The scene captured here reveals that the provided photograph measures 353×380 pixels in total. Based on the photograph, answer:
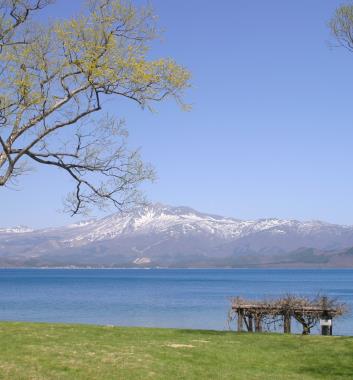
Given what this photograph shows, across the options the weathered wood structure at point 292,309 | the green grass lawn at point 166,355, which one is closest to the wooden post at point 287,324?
the weathered wood structure at point 292,309

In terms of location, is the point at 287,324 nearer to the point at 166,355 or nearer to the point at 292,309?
the point at 292,309

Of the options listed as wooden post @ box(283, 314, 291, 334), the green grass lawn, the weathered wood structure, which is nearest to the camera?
the green grass lawn

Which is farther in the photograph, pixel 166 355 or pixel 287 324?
pixel 287 324

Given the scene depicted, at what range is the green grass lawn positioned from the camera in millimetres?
15328

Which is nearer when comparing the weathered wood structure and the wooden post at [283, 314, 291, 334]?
the weathered wood structure

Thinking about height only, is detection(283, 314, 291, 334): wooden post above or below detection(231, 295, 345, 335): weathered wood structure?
below

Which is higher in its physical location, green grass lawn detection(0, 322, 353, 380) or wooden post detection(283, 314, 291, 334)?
green grass lawn detection(0, 322, 353, 380)

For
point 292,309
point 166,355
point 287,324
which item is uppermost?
point 166,355

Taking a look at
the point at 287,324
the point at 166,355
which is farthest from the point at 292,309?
the point at 166,355

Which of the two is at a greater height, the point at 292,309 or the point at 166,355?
the point at 166,355

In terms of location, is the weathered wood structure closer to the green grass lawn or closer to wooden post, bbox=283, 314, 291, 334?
wooden post, bbox=283, 314, 291, 334

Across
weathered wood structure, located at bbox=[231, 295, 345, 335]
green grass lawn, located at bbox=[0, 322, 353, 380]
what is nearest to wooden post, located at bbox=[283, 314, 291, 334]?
weathered wood structure, located at bbox=[231, 295, 345, 335]

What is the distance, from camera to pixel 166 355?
1748 cm

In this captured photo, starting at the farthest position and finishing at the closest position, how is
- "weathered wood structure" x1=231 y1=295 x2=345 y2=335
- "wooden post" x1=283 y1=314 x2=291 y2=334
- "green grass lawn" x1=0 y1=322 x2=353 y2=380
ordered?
"wooden post" x1=283 y1=314 x2=291 y2=334
"weathered wood structure" x1=231 y1=295 x2=345 y2=335
"green grass lawn" x1=0 y1=322 x2=353 y2=380
